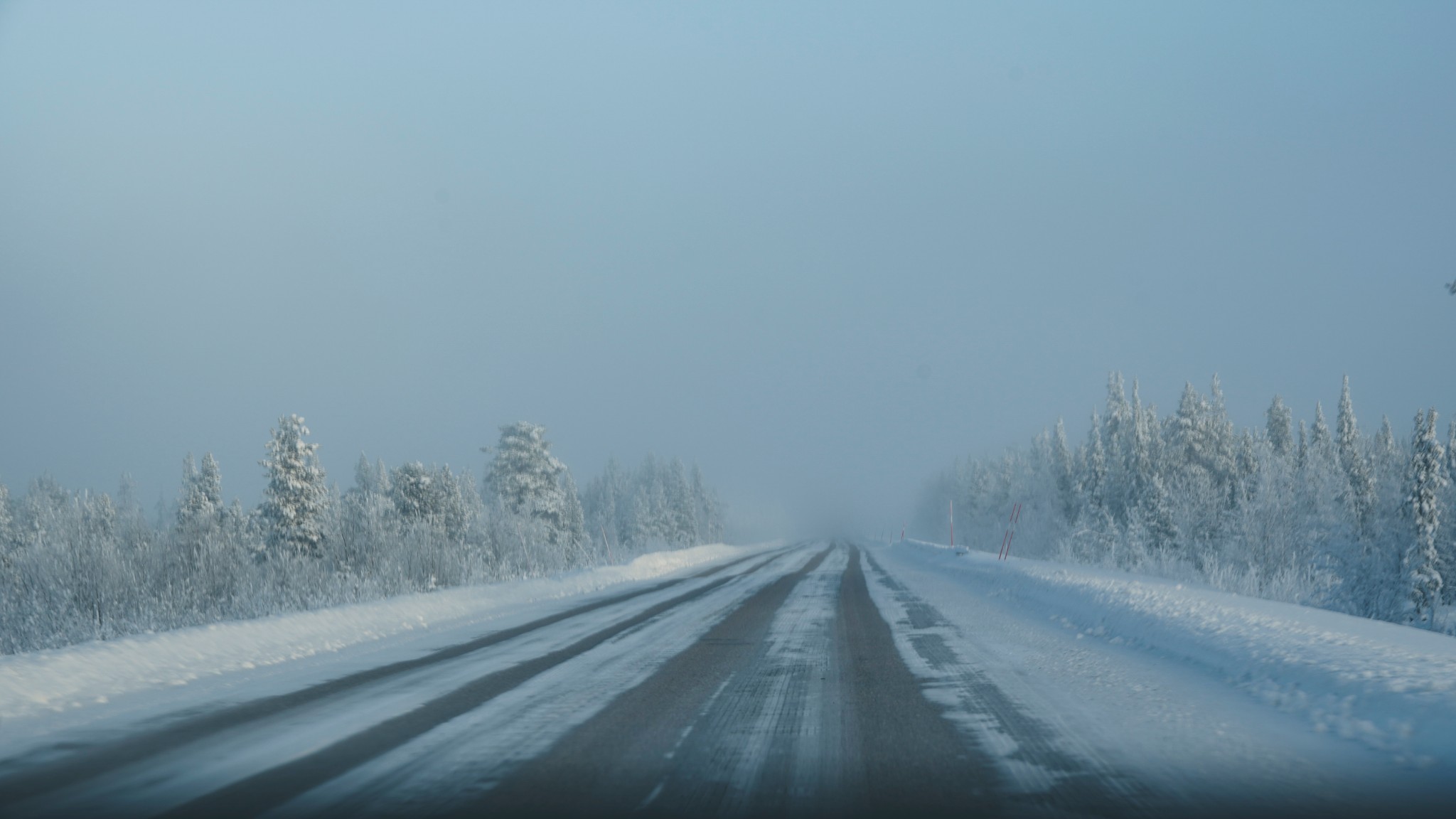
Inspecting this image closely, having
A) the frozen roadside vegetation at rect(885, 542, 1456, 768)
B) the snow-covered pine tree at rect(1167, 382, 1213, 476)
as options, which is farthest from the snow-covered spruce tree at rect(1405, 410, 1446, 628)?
the snow-covered pine tree at rect(1167, 382, 1213, 476)

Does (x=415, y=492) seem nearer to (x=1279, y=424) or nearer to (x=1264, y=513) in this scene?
(x=1264, y=513)

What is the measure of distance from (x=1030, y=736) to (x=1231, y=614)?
22.0 feet

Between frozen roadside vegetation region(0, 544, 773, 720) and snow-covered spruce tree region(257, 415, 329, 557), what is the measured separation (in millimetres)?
17930

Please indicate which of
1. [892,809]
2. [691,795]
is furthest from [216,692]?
[892,809]

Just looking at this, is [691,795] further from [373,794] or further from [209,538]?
[209,538]

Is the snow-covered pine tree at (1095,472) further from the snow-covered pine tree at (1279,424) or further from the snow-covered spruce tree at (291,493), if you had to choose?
the snow-covered spruce tree at (291,493)

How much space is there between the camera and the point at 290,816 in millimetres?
4207

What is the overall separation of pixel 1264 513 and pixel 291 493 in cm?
3349

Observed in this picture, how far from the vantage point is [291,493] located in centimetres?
3262

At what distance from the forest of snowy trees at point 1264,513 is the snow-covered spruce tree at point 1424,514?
0.15ft

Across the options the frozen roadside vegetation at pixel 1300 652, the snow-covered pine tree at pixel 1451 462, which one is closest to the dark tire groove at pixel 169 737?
the frozen roadside vegetation at pixel 1300 652

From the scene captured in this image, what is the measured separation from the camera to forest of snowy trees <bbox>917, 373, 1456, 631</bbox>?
24.8m

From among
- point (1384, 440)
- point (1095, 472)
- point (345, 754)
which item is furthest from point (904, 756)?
point (1384, 440)

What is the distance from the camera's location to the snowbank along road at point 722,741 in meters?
4.46
